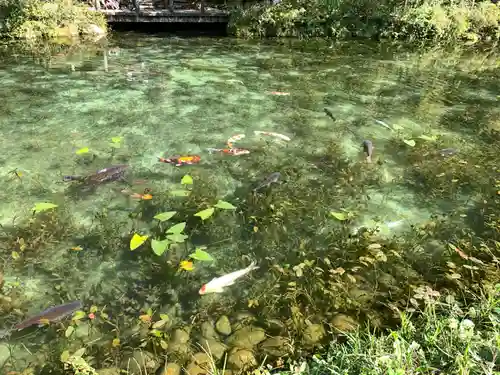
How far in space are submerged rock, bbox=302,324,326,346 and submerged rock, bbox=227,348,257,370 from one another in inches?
17.2

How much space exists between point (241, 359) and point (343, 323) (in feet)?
2.84

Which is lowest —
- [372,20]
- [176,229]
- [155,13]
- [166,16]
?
[176,229]

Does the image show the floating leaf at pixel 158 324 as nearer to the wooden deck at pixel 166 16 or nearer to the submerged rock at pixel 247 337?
the submerged rock at pixel 247 337

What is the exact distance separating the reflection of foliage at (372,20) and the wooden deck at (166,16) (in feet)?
3.72

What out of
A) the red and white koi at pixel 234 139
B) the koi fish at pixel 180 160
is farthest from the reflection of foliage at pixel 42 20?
the koi fish at pixel 180 160

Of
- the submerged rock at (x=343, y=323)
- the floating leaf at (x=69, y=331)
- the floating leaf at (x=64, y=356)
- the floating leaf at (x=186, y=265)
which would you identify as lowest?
the submerged rock at (x=343, y=323)

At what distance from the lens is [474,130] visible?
6730mm

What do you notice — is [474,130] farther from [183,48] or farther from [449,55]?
[183,48]

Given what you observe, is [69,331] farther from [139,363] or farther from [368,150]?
[368,150]

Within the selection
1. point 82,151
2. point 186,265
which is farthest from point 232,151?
point 186,265

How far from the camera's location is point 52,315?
2.77 meters

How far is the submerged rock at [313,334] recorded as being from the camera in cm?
275

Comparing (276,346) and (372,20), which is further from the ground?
A: (372,20)

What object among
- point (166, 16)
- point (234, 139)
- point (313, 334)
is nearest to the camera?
point (313, 334)
